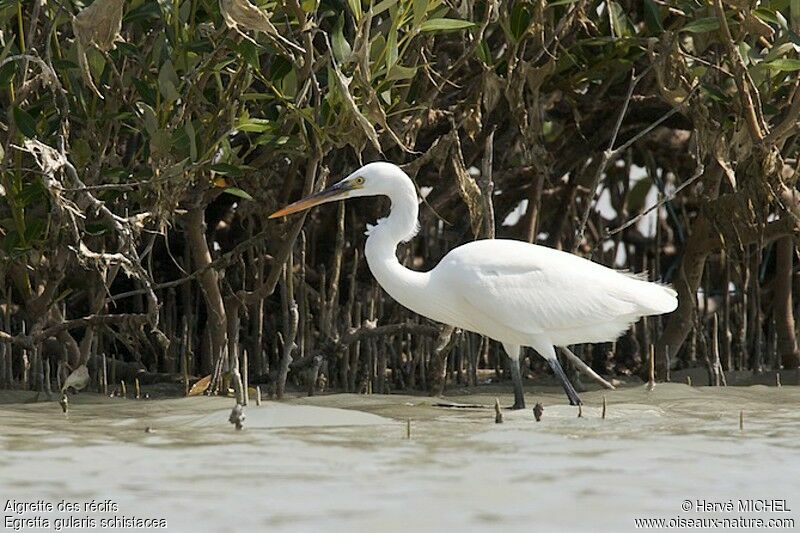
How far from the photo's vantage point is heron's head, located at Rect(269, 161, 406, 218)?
7.25m

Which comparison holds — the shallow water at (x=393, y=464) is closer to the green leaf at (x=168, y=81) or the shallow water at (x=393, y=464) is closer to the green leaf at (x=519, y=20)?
the green leaf at (x=168, y=81)

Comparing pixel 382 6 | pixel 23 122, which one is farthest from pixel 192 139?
pixel 382 6

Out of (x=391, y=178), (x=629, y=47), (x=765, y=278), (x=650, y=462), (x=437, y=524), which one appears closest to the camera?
(x=437, y=524)

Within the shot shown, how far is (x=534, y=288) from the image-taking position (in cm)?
728

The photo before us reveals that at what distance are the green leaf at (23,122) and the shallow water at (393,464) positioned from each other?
4.06 ft

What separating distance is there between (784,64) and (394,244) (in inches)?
79.3

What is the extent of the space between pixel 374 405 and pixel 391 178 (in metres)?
1.11

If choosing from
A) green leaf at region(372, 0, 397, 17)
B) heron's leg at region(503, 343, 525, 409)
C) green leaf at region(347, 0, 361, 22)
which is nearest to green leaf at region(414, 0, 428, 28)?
green leaf at region(372, 0, 397, 17)

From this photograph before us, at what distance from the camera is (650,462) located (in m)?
5.52

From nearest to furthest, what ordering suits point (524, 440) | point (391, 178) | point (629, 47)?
1. point (524, 440)
2. point (391, 178)
3. point (629, 47)

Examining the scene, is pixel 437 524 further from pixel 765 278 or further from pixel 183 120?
pixel 765 278

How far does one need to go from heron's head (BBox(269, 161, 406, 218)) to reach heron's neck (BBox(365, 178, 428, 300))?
51 millimetres

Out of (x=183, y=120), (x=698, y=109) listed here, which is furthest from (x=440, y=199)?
(x=183, y=120)

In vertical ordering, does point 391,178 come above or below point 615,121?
below
